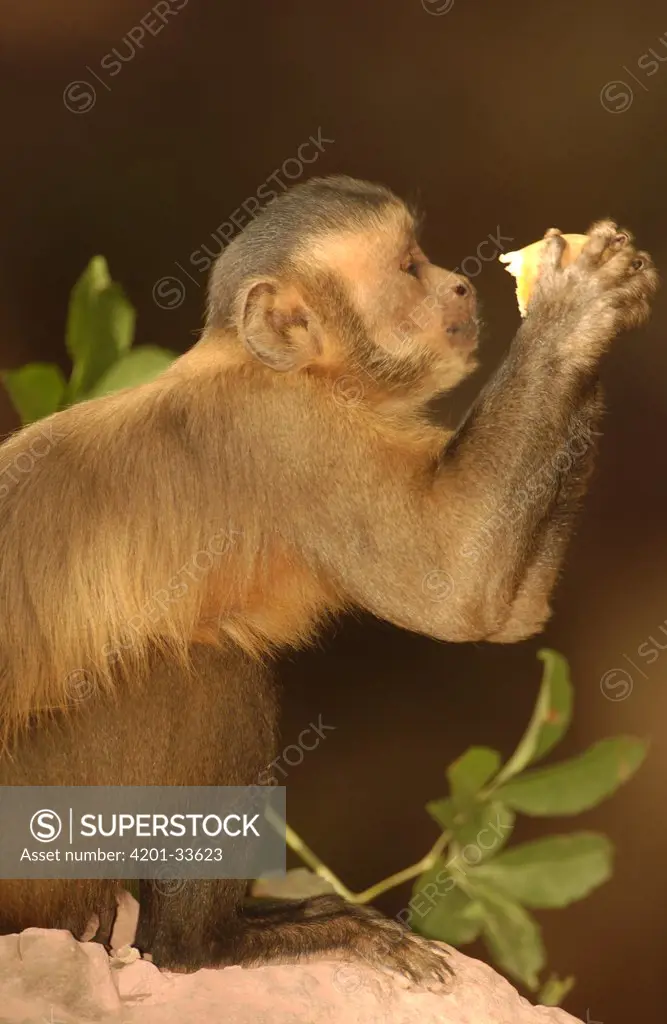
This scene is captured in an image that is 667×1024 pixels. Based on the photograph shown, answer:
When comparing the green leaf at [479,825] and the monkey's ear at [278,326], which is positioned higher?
the monkey's ear at [278,326]

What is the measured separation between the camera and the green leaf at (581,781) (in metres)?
4.00

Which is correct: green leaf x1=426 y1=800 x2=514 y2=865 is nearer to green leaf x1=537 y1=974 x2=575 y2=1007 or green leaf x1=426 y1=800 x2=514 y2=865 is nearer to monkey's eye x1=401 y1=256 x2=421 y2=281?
green leaf x1=537 y1=974 x2=575 y2=1007

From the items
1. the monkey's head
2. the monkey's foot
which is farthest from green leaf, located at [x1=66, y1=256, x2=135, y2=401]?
the monkey's foot

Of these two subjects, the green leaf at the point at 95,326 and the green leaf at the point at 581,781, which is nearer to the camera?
the green leaf at the point at 581,781

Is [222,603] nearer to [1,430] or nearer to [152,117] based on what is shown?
[1,430]

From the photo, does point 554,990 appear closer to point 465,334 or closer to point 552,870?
point 552,870

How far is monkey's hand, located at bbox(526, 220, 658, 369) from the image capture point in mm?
2959

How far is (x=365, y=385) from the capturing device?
323 centimetres

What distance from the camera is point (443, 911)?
4035 millimetres

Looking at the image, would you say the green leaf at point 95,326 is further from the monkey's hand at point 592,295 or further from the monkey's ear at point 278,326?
the monkey's hand at point 592,295

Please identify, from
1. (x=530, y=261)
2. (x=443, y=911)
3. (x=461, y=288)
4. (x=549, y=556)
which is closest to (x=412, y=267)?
(x=461, y=288)

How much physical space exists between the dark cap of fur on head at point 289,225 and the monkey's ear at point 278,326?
0.08 metres

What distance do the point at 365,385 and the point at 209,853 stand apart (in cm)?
132

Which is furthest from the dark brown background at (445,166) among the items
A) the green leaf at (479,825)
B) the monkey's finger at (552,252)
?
the monkey's finger at (552,252)
